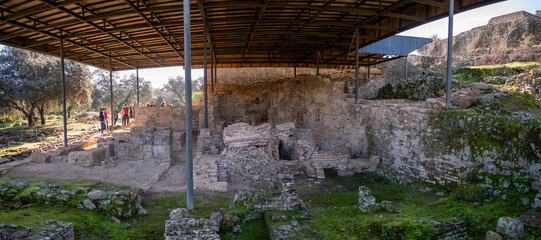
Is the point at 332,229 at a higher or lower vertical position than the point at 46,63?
lower

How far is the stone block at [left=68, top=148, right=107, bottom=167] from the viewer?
Answer: 31.5 ft

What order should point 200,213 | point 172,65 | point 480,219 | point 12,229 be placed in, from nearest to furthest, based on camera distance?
point 12,229
point 480,219
point 200,213
point 172,65

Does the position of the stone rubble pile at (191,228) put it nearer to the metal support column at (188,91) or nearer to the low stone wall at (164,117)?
the metal support column at (188,91)

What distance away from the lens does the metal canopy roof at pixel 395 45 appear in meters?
19.1

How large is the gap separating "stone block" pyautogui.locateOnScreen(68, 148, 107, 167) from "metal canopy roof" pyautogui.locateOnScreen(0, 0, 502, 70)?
457 cm

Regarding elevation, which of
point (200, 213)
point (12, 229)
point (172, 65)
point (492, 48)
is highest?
point (492, 48)

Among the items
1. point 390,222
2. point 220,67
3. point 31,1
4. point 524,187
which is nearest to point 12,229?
point 390,222

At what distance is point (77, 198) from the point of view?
573 centimetres

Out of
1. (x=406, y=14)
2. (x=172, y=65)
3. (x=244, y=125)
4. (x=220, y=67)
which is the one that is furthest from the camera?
(x=220, y=67)

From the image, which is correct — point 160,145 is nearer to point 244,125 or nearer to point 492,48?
point 244,125

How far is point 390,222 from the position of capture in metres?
4.72

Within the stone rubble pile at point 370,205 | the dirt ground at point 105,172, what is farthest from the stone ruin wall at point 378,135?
the dirt ground at point 105,172

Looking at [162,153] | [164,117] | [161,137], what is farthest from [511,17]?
[162,153]

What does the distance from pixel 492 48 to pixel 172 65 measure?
76.9ft
